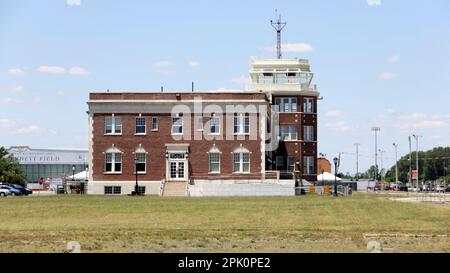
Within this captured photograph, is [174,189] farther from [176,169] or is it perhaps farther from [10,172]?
[10,172]

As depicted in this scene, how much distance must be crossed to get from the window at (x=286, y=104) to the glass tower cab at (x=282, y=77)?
679 mm

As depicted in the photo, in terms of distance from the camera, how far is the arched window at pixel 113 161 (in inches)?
→ 3061

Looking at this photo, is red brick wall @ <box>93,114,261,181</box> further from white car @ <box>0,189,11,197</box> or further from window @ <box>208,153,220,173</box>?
white car @ <box>0,189,11,197</box>

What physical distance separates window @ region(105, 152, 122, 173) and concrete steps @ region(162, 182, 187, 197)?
512 centimetres

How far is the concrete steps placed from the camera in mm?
72875

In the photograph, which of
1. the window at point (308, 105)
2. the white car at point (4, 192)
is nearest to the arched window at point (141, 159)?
the white car at point (4, 192)

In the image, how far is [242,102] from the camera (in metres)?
77.3

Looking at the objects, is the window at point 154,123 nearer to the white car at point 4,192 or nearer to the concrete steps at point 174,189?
the concrete steps at point 174,189

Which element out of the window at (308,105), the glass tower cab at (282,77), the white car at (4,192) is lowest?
the white car at (4,192)

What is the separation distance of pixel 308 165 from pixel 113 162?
20.8 metres

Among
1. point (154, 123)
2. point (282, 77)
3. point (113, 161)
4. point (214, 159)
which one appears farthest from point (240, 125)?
point (282, 77)

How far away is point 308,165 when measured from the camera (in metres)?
87.5
